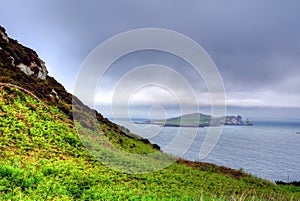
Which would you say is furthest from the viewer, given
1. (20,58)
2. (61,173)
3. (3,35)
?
(3,35)

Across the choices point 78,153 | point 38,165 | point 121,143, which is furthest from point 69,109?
point 38,165

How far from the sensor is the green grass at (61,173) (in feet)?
27.0

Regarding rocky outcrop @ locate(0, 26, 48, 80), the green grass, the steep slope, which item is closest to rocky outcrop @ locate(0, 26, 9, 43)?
rocky outcrop @ locate(0, 26, 48, 80)

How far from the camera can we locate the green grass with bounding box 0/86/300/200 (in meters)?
8.22

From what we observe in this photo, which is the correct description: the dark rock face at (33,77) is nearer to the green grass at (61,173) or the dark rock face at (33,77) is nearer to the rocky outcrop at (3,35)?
the rocky outcrop at (3,35)

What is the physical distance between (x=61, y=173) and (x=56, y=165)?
0.74 m

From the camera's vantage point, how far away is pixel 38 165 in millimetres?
10047

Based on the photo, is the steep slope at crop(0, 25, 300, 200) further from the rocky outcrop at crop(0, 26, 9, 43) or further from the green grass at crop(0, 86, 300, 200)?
the rocky outcrop at crop(0, 26, 9, 43)

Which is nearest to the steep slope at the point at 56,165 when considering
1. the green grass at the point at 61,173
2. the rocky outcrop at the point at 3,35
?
the green grass at the point at 61,173

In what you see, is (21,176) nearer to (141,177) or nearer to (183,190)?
(141,177)

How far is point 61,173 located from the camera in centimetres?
999

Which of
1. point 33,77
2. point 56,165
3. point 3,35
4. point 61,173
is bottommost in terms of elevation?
point 61,173

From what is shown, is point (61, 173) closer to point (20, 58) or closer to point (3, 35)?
point (20, 58)

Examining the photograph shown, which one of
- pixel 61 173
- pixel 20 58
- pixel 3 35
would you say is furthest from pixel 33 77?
pixel 61 173
